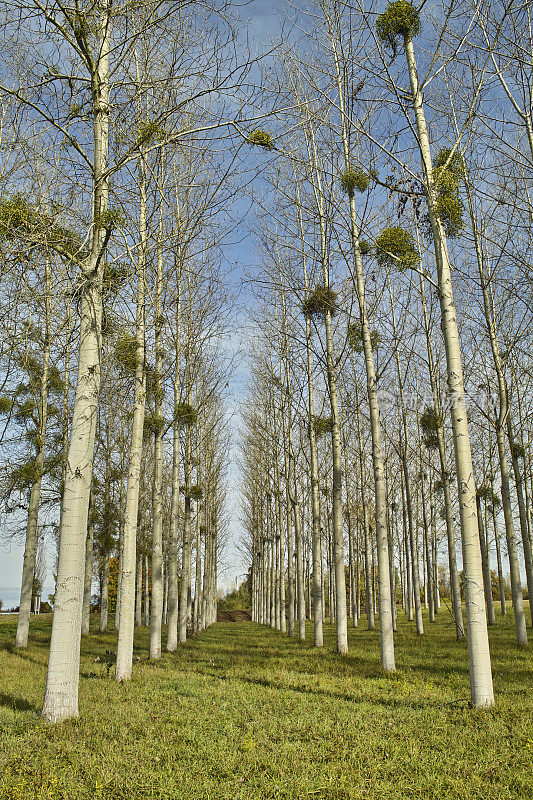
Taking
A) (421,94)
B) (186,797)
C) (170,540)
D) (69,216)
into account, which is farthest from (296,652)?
(421,94)

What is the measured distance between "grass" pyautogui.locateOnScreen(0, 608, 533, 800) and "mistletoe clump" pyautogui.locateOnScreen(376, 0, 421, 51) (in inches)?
353

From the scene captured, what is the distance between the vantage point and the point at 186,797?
149 inches

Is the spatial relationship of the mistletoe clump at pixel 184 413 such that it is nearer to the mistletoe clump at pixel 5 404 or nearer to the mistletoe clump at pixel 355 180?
the mistletoe clump at pixel 5 404

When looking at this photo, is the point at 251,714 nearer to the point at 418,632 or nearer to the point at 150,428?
the point at 150,428

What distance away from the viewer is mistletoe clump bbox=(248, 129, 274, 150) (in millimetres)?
6422

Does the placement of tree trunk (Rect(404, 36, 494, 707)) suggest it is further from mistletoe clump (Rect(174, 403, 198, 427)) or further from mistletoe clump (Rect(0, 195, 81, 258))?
mistletoe clump (Rect(174, 403, 198, 427))

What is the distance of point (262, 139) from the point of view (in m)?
6.44

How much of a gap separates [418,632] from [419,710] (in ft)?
37.9

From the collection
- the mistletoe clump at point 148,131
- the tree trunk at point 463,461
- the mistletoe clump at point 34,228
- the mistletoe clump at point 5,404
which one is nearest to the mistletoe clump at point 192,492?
the mistletoe clump at point 5,404

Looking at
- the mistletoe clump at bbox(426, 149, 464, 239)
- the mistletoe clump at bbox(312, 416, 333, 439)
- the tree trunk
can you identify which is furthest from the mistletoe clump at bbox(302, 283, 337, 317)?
the tree trunk

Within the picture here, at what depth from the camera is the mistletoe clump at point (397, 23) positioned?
734cm

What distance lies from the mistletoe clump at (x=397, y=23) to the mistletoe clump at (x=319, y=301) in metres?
5.31

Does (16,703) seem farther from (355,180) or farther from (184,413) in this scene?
(355,180)

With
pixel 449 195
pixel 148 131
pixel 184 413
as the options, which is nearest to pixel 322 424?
pixel 184 413
